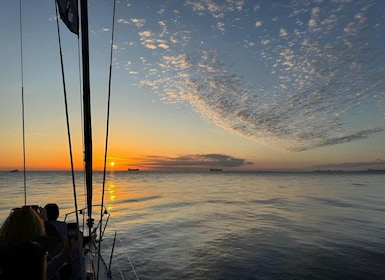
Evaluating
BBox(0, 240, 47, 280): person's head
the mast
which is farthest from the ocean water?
BBox(0, 240, 47, 280): person's head

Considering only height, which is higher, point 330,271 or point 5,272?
point 5,272

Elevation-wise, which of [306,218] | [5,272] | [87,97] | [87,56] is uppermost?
[87,56]

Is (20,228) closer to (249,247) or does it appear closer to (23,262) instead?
(23,262)

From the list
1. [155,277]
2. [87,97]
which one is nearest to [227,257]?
[155,277]

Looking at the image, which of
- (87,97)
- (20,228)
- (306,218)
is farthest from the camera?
(306,218)

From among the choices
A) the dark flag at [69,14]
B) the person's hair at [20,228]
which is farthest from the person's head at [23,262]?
the dark flag at [69,14]

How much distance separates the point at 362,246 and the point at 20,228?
2552 centimetres

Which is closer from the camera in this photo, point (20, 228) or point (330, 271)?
point (20, 228)

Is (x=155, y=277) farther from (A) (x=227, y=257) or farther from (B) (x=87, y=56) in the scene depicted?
(B) (x=87, y=56)

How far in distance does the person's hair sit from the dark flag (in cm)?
514

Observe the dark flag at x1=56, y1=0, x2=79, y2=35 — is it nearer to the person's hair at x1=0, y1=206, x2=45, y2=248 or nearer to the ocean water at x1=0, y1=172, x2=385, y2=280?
the person's hair at x1=0, y1=206, x2=45, y2=248

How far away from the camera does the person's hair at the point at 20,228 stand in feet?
13.7

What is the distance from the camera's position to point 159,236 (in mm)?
26453

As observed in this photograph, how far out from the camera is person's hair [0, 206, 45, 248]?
4.17 metres
